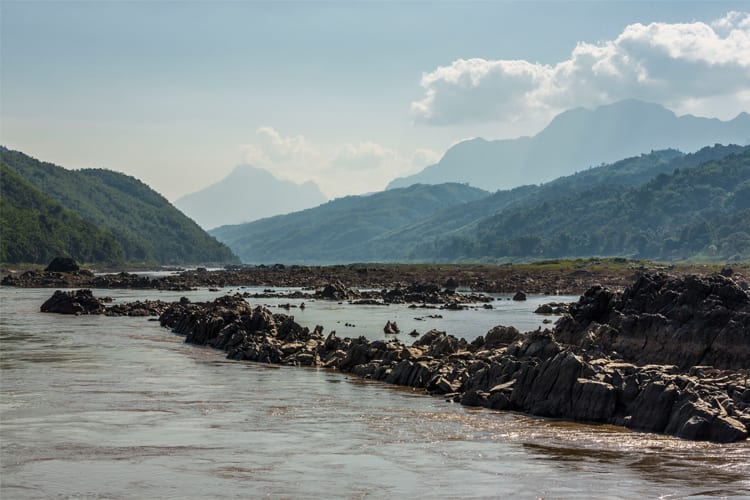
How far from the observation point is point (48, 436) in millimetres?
39312

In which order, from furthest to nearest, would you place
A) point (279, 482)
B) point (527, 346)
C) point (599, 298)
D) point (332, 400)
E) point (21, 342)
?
point (21, 342) → point (599, 298) → point (527, 346) → point (332, 400) → point (279, 482)

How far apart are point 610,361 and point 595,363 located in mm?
1902

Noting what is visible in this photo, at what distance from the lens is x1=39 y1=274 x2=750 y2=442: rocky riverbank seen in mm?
40625

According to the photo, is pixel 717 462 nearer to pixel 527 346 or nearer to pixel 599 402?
pixel 599 402

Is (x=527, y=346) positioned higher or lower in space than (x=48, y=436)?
higher

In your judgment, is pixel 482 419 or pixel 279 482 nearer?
pixel 279 482

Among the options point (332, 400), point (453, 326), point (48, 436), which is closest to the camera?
point (48, 436)

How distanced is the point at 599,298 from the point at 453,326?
31.8 m

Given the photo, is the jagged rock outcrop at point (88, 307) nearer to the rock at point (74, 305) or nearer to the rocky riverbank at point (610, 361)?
the rock at point (74, 305)

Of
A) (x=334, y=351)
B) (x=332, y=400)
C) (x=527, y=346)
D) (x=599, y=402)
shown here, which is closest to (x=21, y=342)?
(x=334, y=351)

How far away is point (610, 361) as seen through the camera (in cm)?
4941

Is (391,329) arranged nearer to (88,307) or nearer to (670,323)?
(670,323)

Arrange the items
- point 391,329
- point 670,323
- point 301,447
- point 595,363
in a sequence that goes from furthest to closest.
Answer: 1. point 391,329
2. point 670,323
3. point 595,363
4. point 301,447

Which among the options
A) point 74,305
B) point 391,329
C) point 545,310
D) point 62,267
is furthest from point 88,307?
point 62,267
